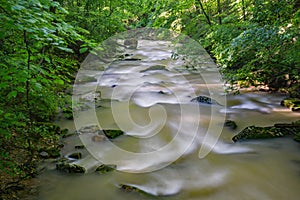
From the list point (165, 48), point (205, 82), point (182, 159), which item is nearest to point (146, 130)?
point (182, 159)

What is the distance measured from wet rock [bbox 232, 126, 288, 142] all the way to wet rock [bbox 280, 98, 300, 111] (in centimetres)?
120

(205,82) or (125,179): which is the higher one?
(205,82)

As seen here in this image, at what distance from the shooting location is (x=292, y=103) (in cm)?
538

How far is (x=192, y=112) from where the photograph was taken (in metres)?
5.67

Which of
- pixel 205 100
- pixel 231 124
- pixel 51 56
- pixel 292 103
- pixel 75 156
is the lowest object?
pixel 75 156

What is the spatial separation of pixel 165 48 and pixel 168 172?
1217cm

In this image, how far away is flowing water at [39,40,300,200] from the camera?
309 cm

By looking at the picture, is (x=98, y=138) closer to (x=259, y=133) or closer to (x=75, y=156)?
(x=75, y=156)

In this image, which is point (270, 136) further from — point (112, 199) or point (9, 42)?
point (9, 42)

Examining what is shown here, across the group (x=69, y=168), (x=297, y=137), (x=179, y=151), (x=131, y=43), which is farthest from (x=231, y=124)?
(x=131, y=43)

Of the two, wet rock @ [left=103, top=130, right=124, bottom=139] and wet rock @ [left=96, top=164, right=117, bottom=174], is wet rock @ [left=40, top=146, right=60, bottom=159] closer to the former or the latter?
wet rock @ [left=96, top=164, right=117, bottom=174]

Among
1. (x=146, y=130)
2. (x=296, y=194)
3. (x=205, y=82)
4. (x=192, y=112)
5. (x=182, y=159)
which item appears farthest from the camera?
(x=205, y=82)

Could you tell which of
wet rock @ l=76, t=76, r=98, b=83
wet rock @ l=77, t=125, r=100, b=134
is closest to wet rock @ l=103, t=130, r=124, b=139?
wet rock @ l=77, t=125, r=100, b=134

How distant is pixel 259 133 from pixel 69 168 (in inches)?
118
